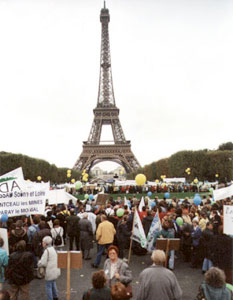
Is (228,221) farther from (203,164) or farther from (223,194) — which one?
(203,164)

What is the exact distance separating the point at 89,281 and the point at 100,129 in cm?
6455

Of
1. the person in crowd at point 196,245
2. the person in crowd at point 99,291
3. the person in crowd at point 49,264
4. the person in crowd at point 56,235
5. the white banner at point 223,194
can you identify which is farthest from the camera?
the white banner at point 223,194

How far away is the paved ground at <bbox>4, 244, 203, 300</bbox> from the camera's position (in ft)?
21.7

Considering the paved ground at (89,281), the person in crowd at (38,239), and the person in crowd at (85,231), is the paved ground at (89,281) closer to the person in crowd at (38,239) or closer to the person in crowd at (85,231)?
the person in crowd at (85,231)

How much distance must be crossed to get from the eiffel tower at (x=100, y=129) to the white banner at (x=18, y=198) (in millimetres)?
56318

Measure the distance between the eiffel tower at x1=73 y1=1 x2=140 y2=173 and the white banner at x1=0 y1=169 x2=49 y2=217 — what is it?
56.3m

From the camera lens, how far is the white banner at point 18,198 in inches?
316

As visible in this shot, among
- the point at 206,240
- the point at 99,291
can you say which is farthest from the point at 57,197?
the point at 99,291

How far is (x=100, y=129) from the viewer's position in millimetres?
71375

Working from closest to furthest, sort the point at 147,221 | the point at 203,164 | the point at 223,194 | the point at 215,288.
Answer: the point at 215,288, the point at 147,221, the point at 223,194, the point at 203,164

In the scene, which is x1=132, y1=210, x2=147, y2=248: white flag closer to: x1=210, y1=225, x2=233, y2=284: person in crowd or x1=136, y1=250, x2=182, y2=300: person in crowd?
x1=210, y1=225, x2=233, y2=284: person in crowd

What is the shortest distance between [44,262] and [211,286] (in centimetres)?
335

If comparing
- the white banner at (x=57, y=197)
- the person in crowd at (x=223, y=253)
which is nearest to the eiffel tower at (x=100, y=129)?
the white banner at (x=57, y=197)

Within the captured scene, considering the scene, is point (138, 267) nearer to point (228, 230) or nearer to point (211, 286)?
point (228, 230)
